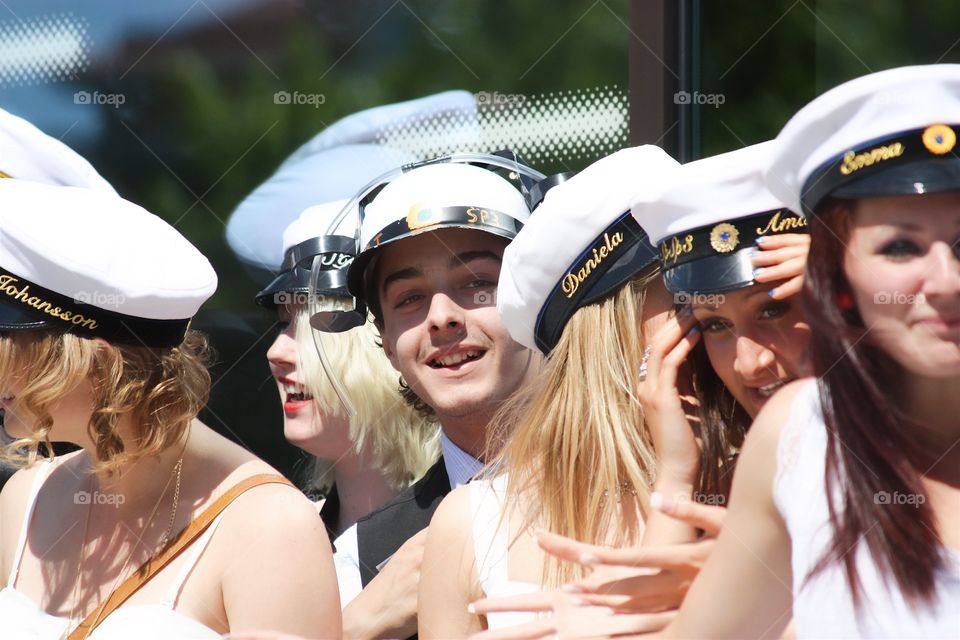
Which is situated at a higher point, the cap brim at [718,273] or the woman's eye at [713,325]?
the cap brim at [718,273]

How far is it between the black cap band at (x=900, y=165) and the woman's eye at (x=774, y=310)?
46 centimetres

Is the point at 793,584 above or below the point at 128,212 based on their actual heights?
below

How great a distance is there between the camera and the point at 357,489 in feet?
10.9

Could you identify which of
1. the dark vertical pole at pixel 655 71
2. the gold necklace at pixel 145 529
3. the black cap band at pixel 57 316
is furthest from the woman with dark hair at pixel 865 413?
the dark vertical pole at pixel 655 71

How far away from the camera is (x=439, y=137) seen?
3791 mm

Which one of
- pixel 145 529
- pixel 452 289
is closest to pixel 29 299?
pixel 145 529

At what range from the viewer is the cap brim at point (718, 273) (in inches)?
68.4

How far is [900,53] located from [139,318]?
7.05 ft

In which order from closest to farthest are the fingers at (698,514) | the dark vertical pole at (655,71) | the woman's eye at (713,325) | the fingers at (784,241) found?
1. the fingers at (698,514)
2. the fingers at (784,241)
3. the woman's eye at (713,325)
4. the dark vertical pole at (655,71)

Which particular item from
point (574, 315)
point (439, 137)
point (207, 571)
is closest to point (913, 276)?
point (574, 315)

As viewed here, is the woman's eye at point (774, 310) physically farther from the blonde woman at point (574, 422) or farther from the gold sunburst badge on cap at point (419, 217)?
the gold sunburst badge on cap at point (419, 217)

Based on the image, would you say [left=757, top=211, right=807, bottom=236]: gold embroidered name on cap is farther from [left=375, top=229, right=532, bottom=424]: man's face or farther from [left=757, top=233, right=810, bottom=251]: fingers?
[left=375, top=229, right=532, bottom=424]: man's face

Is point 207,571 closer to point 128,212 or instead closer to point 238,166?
point 128,212

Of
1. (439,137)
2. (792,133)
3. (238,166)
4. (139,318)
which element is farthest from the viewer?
(238,166)
